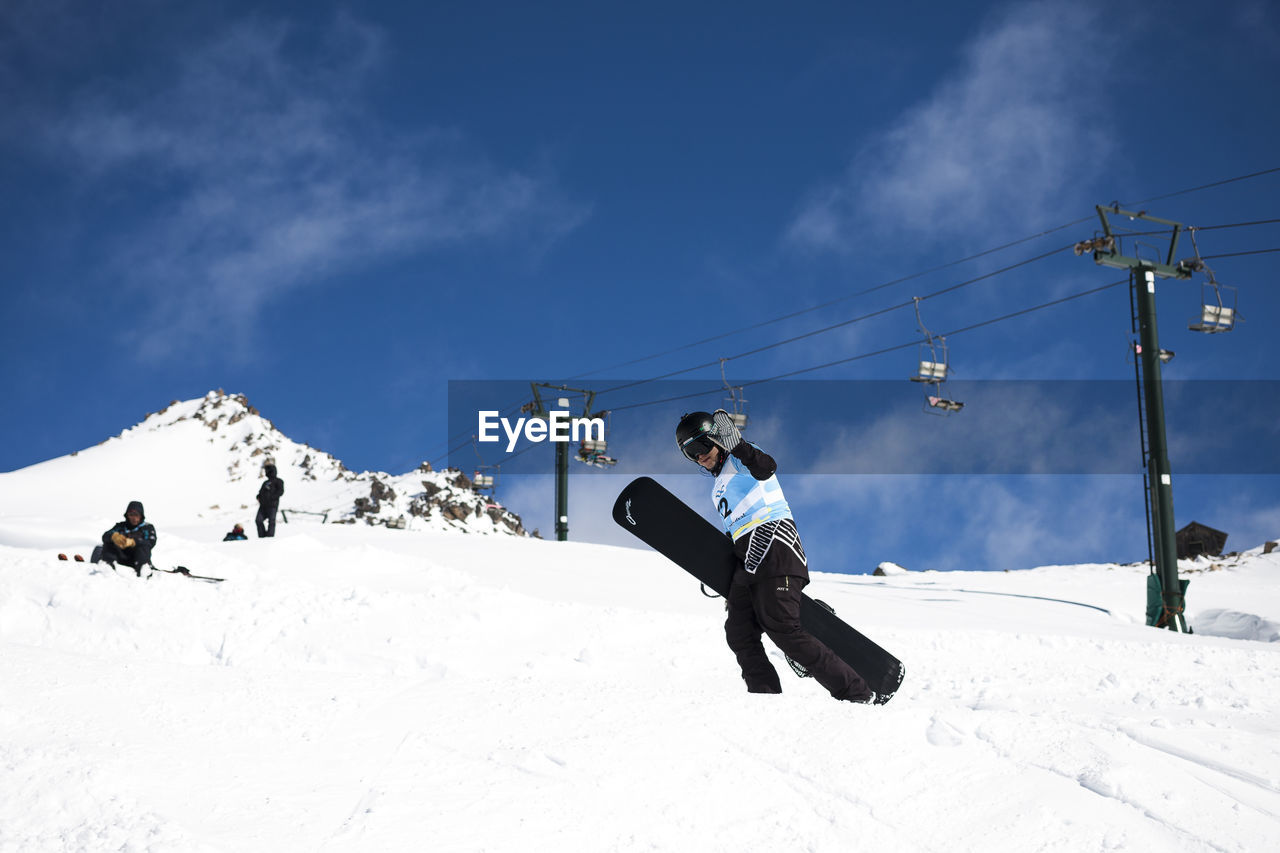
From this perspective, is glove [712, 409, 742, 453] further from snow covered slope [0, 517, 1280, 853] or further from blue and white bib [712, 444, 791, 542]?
snow covered slope [0, 517, 1280, 853]

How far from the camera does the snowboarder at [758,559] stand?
17.1 ft

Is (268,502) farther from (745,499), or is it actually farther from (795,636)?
(795,636)

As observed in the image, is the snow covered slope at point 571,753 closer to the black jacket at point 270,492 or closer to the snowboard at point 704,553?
the snowboard at point 704,553

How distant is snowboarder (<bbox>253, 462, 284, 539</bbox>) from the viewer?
1766 centimetres

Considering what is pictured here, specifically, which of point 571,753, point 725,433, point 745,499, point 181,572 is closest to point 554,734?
point 571,753

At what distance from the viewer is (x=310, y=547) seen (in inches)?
508

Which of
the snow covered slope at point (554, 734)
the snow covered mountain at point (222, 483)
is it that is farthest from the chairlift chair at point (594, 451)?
the snow covered slope at point (554, 734)

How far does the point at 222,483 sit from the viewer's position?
49.6m

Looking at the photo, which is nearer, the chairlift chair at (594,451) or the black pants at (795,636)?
the black pants at (795,636)

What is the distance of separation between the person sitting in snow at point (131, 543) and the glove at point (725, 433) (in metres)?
8.41

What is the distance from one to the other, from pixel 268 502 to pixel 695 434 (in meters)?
14.7

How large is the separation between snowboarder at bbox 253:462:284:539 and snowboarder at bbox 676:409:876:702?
47.2ft

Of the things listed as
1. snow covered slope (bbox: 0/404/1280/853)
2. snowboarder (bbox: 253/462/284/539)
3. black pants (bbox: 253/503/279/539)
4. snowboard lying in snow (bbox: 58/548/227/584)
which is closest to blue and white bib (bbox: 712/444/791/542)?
snow covered slope (bbox: 0/404/1280/853)

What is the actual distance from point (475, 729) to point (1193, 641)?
10.1m
